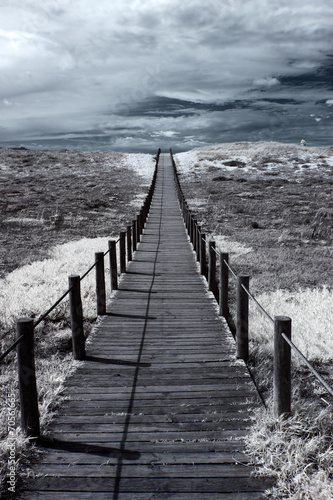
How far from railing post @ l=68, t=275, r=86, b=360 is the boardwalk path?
210 millimetres

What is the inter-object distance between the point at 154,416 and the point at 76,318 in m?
1.89

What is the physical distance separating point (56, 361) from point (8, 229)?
14.1m

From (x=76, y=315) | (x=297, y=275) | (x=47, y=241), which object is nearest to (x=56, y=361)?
(x=76, y=315)

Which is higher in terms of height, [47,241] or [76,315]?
[76,315]

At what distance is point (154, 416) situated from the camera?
13.9 feet

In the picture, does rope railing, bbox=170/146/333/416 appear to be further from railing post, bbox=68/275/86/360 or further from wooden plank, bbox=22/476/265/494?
railing post, bbox=68/275/86/360

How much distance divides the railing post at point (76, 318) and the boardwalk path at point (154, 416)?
0.21 metres

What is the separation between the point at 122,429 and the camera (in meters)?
4.00

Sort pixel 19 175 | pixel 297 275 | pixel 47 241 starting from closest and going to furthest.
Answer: pixel 297 275 → pixel 47 241 → pixel 19 175

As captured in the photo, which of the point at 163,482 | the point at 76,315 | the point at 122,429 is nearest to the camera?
the point at 163,482

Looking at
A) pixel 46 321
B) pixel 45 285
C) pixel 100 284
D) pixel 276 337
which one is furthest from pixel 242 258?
pixel 276 337

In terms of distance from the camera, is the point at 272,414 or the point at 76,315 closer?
the point at 272,414

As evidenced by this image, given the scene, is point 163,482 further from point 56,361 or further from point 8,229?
point 8,229

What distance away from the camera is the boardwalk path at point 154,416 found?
3.30 metres
